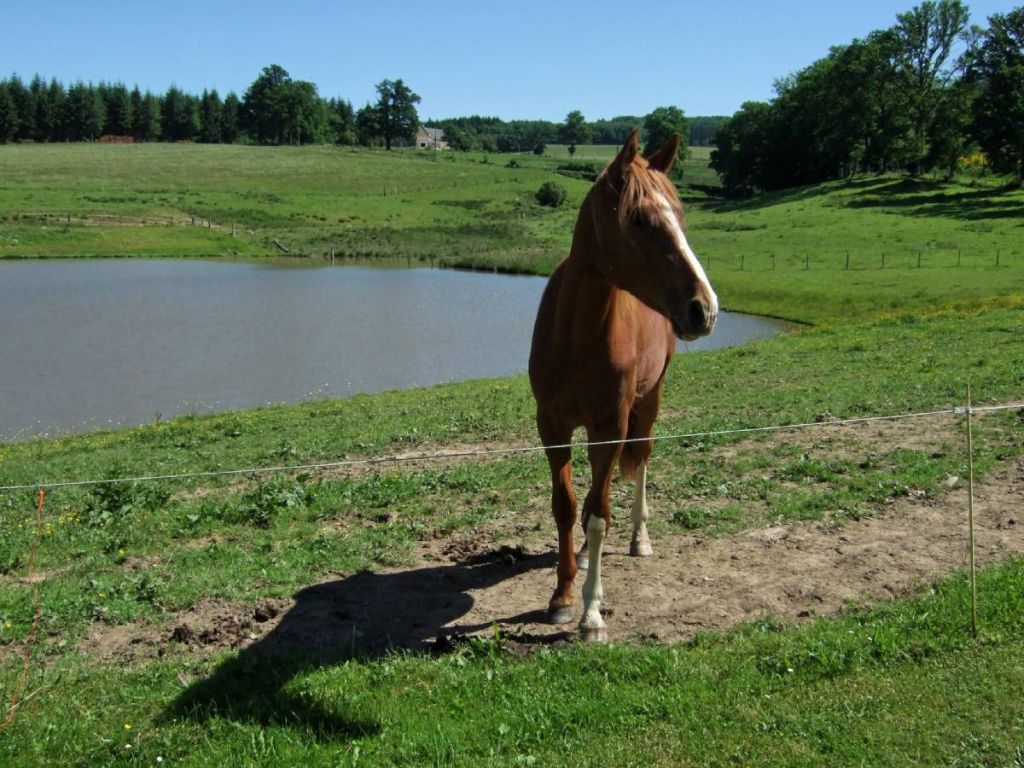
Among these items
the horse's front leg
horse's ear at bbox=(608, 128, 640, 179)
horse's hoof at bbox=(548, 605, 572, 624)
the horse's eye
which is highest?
horse's ear at bbox=(608, 128, 640, 179)

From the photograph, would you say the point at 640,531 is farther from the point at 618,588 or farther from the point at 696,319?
the point at 696,319

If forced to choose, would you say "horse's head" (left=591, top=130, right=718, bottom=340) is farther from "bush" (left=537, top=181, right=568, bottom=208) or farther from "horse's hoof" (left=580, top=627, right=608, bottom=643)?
"bush" (left=537, top=181, right=568, bottom=208)

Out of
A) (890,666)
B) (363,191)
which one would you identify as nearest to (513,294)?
(890,666)

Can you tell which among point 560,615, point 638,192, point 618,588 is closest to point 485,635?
point 560,615

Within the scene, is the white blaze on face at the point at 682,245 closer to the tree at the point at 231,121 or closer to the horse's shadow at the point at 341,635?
the horse's shadow at the point at 341,635

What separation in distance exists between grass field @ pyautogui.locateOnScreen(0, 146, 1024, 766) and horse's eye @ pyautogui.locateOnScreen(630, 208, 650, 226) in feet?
8.48

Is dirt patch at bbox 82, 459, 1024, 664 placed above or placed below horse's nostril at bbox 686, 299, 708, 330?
below

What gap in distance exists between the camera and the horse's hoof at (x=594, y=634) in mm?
5688

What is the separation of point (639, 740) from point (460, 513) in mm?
4521

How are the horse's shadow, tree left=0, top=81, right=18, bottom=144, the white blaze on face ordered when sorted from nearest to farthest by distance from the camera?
the white blaze on face → the horse's shadow → tree left=0, top=81, right=18, bottom=144

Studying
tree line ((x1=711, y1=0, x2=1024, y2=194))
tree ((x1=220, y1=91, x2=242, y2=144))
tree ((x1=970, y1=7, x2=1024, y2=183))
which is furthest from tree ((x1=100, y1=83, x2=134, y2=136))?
tree ((x1=970, y1=7, x2=1024, y2=183))

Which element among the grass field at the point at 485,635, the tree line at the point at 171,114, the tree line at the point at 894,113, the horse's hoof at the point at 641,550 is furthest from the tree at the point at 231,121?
the horse's hoof at the point at 641,550

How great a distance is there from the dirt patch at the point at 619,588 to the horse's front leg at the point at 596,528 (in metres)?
0.18

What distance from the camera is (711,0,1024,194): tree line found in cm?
7012
